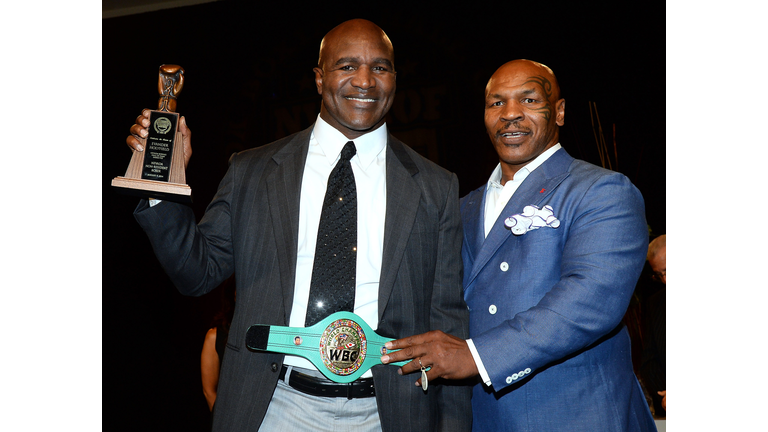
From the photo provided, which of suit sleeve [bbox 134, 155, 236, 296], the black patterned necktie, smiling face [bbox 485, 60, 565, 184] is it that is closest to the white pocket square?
smiling face [bbox 485, 60, 565, 184]

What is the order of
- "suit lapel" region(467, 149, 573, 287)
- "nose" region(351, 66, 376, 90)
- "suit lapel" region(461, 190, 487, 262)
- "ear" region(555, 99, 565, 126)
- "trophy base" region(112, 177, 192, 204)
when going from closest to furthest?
"trophy base" region(112, 177, 192, 204), "nose" region(351, 66, 376, 90), "suit lapel" region(467, 149, 573, 287), "suit lapel" region(461, 190, 487, 262), "ear" region(555, 99, 565, 126)

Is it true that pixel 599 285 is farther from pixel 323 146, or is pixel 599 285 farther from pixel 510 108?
pixel 323 146

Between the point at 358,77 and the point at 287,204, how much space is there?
49 cm

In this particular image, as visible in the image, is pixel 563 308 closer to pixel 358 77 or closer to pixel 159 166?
pixel 358 77

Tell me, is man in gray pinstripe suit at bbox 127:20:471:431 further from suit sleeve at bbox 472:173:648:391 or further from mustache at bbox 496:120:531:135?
mustache at bbox 496:120:531:135

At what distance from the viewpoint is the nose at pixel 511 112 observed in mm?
2366

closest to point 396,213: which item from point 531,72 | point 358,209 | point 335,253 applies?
point 358,209

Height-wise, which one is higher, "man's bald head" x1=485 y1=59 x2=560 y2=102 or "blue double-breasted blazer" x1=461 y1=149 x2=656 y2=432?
"man's bald head" x1=485 y1=59 x2=560 y2=102

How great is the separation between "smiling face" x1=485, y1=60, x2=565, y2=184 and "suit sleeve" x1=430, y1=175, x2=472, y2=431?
15.3 inches

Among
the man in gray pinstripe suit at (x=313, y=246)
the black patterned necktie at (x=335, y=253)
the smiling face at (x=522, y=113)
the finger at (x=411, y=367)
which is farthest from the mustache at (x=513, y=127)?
the finger at (x=411, y=367)

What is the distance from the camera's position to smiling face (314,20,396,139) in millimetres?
2086

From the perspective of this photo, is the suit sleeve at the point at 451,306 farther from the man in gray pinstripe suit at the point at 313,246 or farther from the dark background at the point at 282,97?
the dark background at the point at 282,97

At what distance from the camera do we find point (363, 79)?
6.77 feet

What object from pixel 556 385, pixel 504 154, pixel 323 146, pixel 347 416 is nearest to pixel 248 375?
pixel 347 416
